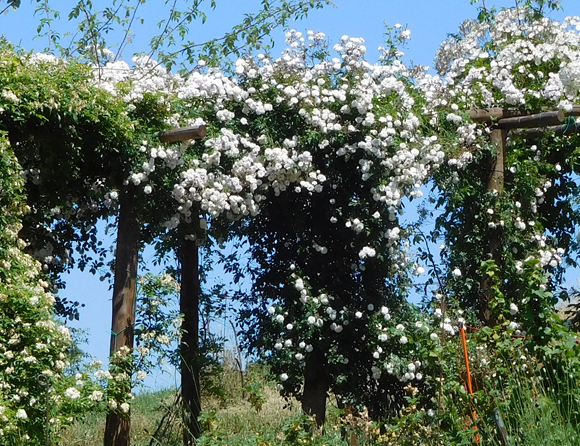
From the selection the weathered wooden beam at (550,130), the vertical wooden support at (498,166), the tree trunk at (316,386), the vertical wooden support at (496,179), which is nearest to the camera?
the tree trunk at (316,386)

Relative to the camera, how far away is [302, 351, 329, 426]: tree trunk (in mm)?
7254

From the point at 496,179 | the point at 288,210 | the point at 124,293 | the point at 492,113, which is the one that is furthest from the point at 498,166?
the point at 124,293

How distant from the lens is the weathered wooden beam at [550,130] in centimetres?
765

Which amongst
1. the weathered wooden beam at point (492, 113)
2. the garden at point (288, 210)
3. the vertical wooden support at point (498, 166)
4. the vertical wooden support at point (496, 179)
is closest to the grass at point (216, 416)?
the garden at point (288, 210)

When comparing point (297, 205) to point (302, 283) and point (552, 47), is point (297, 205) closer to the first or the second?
point (302, 283)

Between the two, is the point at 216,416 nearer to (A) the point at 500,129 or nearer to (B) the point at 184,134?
(B) the point at 184,134

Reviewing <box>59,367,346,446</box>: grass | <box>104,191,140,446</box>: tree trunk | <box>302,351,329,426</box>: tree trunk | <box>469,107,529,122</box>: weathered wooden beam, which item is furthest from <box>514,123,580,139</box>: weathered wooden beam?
<box>104,191,140,446</box>: tree trunk

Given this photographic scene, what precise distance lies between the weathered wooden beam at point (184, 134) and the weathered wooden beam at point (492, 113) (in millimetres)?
2677

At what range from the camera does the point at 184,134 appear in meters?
6.54

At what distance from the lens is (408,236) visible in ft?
24.1

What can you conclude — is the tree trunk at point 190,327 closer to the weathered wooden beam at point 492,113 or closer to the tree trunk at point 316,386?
the tree trunk at point 316,386

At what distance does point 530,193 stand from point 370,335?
215cm

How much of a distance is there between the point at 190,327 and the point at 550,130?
3774mm

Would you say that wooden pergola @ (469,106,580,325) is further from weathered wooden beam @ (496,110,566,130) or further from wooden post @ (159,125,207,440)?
wooden post @ (159,125,207,440)
